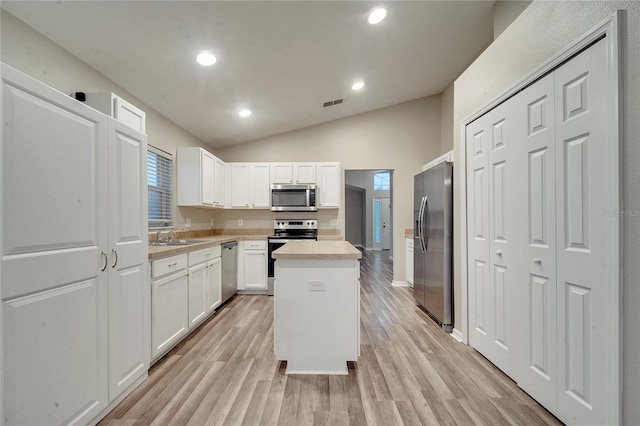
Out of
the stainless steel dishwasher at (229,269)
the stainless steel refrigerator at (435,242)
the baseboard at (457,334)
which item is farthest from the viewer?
the stainless steel dishwasher at (229,269)

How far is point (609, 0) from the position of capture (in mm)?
1294

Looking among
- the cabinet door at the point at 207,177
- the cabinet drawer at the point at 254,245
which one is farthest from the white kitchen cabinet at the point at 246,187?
the cabinet drawer at the point at 254,245

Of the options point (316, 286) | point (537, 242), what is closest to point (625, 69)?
point (537, 242)

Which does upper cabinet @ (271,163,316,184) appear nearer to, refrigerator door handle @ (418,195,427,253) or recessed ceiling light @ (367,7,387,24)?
refrigerator door handle @ (418,195,427,253)

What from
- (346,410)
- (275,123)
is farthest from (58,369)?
(275,123)

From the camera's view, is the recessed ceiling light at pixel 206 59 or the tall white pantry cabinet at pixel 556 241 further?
the recessed ceiling light at pixel 206 59

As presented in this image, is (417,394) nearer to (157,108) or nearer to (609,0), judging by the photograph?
(609,0)

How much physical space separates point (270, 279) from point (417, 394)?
110 inches

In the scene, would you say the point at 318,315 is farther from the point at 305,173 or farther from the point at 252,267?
the point at 305,173

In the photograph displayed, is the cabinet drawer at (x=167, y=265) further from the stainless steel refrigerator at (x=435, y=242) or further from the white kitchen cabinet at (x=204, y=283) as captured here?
the stainless steel refrigerator at (x=435, y=242)

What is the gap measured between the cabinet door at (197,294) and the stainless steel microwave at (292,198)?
170 centimetres

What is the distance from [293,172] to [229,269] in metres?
1.86

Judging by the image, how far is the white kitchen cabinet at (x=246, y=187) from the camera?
4598 millimetres

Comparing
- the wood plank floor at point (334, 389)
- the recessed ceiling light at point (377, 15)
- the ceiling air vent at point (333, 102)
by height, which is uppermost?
the recessed ceiling light at point (377, 15)
